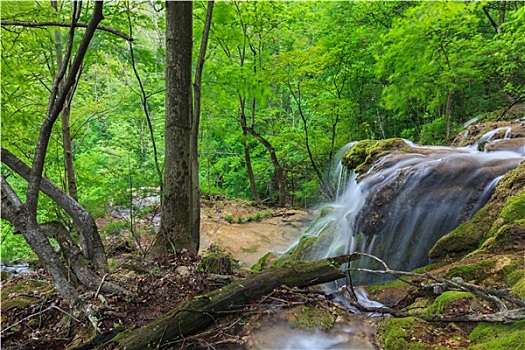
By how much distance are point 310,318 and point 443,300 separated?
1.10 meters

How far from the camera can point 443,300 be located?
2.59 m

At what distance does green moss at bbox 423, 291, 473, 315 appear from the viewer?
2.53 m

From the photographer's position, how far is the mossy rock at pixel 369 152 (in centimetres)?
666

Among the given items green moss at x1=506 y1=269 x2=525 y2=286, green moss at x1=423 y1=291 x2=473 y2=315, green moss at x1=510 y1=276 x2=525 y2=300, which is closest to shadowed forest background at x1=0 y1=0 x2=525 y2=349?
green moss at x1=506 y1=269 x2=525 y2=286

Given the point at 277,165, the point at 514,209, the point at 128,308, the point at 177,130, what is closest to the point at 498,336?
the point at 514,209

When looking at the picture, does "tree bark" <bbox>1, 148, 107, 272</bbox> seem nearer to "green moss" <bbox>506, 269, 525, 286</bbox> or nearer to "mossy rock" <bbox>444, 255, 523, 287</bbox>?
"mossy rock" <bbox>444, 255, 523, 287</bbox>

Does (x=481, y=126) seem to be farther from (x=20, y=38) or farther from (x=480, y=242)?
(x=20, y=38)

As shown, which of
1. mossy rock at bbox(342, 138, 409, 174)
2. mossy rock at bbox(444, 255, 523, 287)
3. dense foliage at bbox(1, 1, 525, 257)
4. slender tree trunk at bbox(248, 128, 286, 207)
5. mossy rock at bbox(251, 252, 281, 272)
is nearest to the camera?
mossy rock at bbox(444, 255, 523, 287)

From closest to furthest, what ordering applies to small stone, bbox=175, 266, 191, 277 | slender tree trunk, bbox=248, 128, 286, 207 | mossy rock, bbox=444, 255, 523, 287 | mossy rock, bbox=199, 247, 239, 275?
mossy rock, bbox=444, 255, 523, 287
small stone, bbox=175, 266, 191, 277
mossy rock, bbox=199, 247, 239, 275
slender tree trunk, bbox=248, 128, 286, 207

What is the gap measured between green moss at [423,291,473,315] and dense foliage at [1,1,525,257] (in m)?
3.44

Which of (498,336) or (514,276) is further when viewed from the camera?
(514,276)

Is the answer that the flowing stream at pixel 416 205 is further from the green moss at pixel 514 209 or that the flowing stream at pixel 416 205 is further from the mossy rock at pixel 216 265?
the mossy rock at pixel 216 265

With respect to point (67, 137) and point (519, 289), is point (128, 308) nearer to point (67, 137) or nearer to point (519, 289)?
point (519, 289)

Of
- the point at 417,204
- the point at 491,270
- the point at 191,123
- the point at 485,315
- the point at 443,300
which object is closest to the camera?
the point at 485,315
